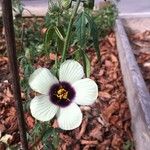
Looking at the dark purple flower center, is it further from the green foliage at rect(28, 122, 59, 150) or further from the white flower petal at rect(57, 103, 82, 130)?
the green foliage at rect(28, 122, 59, 150)

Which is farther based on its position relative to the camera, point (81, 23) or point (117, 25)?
point (117, 25)

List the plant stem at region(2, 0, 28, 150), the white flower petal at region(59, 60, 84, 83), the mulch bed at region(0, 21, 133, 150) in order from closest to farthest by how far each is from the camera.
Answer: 1. the plant stem at region(2, 0, 28, 150)
2. the white flower petal at region(59, 60, 84, 83)
3. the mulch bed at region(0, 21, 133, 150)

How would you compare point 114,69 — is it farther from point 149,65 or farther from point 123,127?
point 123,127

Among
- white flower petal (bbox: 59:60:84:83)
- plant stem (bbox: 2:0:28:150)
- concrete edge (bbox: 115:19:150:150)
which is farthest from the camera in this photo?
concrete edge (bbox: 115:19:150:150)

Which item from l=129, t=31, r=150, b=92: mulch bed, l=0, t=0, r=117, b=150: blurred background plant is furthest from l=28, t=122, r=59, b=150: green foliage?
l=129, t=31, r=150, b=92: mulch bed

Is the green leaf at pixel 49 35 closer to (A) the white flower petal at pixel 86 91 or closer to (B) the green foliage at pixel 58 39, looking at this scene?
(B) the green foliage at pixel 58 39

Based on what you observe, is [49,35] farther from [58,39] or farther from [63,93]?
[63,93]

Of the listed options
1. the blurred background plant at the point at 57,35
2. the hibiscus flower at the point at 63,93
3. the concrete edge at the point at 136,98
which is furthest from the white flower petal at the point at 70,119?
the concrete edge at the point at 136,98

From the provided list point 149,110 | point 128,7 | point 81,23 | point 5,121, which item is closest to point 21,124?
point 81,23
